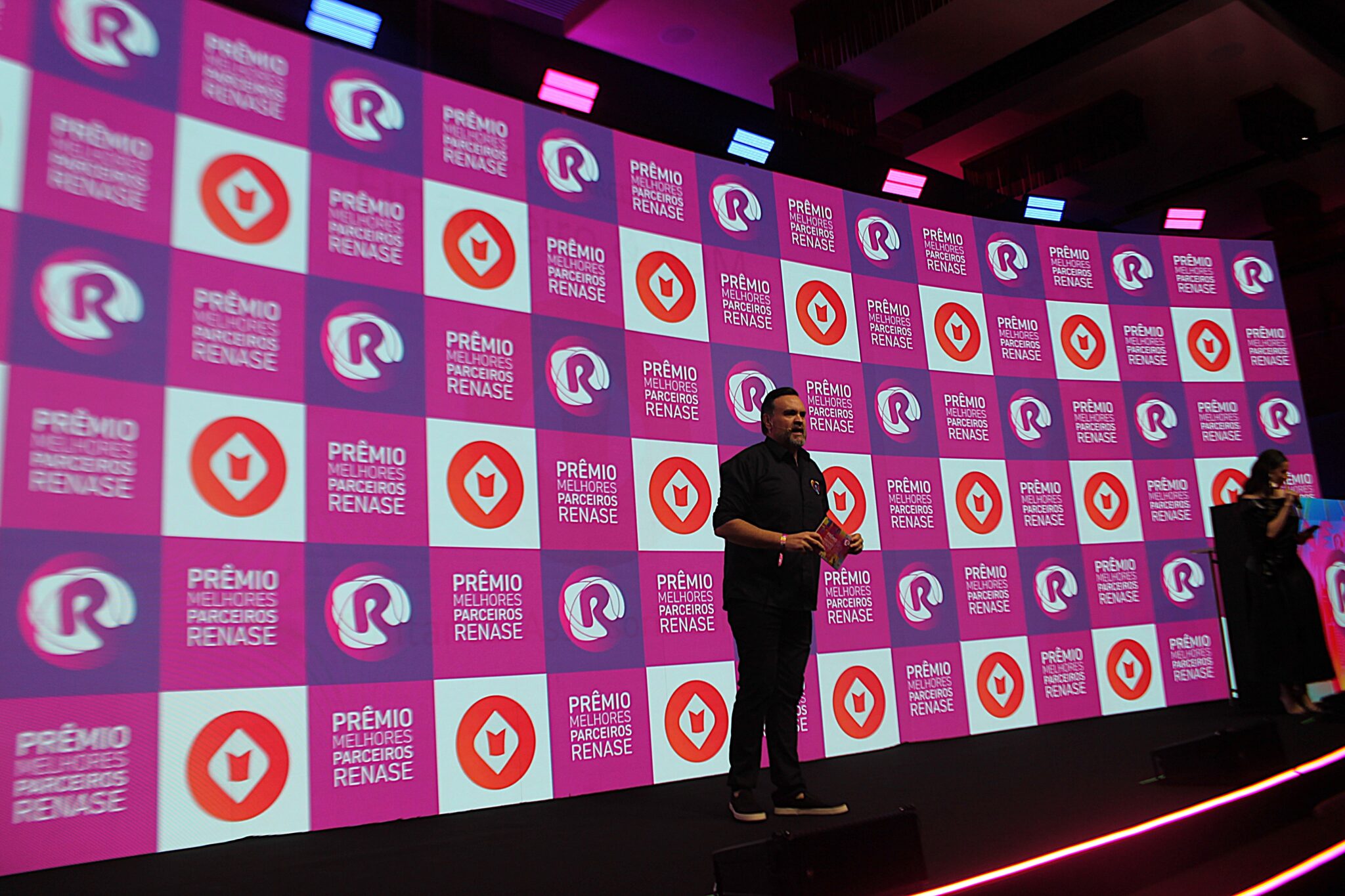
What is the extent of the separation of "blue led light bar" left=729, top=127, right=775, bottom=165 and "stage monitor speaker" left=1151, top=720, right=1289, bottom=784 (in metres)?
3.15

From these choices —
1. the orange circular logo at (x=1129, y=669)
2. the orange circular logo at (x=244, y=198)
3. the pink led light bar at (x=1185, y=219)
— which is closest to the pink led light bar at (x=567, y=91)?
the orange circular logo at (x=244, y=198)

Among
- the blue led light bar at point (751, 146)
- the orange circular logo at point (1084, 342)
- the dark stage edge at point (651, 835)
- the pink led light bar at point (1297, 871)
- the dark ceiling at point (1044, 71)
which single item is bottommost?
the pink led light bar at point (1297, 871)

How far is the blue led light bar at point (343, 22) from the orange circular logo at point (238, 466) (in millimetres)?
1597

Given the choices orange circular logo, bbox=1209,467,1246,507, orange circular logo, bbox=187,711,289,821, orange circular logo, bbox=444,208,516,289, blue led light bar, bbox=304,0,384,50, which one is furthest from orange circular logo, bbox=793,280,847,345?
orange circular logo, bbox=187,711,289,821

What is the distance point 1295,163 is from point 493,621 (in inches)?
325

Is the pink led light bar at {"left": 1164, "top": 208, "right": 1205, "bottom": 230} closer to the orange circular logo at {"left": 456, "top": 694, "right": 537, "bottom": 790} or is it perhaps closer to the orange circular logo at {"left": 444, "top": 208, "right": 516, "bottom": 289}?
the orange circular logo at {"left": 444, "top": 208, "right": 516, "bottom": 289}

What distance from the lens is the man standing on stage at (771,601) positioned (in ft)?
8.84

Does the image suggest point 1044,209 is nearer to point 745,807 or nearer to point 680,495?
point 680,495

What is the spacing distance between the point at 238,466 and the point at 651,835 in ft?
5.51

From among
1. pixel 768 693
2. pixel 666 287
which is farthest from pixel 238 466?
pixel 666 287

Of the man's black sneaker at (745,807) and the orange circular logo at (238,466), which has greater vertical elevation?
the orange circular logo at (238,466)

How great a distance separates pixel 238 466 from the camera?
→ 9.69 feet

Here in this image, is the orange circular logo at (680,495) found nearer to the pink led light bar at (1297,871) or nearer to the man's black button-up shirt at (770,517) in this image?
the man's black button-up shirt at (770,517)

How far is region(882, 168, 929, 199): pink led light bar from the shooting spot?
17.3 feet
